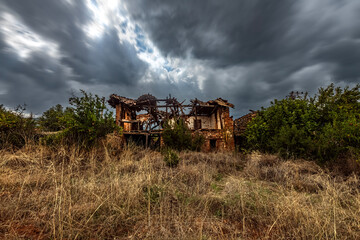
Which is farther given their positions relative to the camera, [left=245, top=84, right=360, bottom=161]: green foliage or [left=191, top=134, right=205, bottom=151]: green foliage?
[left=191, top=134, right=205, bottom=151]: green foliage

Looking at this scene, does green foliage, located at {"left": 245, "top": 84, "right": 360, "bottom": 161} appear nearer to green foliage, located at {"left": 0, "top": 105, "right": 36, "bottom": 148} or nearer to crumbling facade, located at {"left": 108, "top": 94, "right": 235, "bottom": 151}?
crumbling facade, located at {"left": 108, "top": 94, "right": 235, "bottom": 151}

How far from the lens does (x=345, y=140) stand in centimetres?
603

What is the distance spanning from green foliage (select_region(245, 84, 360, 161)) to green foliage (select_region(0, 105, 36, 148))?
1226cm

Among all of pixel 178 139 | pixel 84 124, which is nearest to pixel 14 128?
pixel 84 124

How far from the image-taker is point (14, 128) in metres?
6.80

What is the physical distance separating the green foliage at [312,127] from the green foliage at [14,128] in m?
12.3

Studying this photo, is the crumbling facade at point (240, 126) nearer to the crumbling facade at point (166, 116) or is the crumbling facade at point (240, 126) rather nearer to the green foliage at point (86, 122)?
the crumbling facade at point (166, 116)

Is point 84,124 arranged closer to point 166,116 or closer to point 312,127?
point 166,116

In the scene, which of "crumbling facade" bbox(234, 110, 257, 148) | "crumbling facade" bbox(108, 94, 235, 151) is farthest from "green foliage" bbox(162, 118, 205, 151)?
"crumbling facade" bbox(234, 110, 257, 148)

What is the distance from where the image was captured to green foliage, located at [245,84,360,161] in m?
6.05

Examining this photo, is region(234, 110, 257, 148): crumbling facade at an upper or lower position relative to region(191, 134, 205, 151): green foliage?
upper

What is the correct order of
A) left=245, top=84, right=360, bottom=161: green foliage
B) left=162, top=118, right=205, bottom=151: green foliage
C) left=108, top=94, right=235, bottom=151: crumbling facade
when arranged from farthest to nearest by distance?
left=108, top=94, right=235, bottom=151: crumbling facade
left=162, top=118, right=205, bottom=151: green foliage
left=245, top=84, right=360, bottom=161: green foliage

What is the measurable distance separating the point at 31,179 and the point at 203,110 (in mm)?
15970

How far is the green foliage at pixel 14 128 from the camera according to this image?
6316mm
